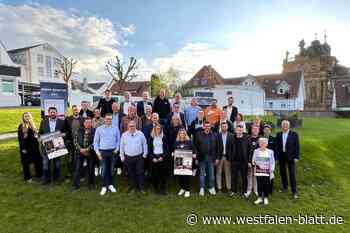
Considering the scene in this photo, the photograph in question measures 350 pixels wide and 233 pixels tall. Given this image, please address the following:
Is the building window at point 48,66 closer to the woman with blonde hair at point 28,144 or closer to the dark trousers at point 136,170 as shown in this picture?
the woman with blonde hair at point 28,144

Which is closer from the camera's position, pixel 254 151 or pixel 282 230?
pixel 282 230

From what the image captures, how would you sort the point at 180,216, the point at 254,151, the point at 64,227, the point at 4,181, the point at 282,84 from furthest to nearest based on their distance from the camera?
the point at 282,84
the point at 4,181
the point at 254,151
the point at 180,216
the point at 64,227

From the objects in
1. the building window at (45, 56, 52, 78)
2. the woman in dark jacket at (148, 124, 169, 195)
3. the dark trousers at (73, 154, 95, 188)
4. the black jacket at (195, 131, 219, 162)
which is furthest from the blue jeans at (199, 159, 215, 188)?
the building window at (45, 56, 52, 78)

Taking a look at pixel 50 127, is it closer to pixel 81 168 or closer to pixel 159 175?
pixel 81 168

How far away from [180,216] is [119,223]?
52.5 inches

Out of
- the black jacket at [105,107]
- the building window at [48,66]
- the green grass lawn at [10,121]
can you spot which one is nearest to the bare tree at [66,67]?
the building window at [48,66]

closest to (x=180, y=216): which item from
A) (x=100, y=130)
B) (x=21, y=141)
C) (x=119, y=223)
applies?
(x=119, y=223)

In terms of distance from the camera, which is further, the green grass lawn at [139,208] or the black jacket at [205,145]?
the black jacket at [205,145]

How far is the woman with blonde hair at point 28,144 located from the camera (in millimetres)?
7078

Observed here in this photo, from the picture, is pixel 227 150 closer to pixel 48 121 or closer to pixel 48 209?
pixel 48 209

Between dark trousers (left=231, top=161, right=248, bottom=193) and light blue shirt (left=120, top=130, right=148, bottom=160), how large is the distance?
7.83 feet

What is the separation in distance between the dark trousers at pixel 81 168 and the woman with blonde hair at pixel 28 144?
4.81 ft

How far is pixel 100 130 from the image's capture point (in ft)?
21.5

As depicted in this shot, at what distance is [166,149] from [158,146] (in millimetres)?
252
